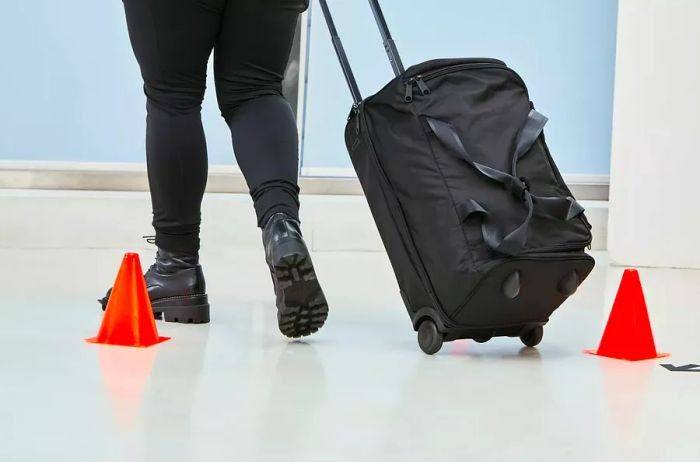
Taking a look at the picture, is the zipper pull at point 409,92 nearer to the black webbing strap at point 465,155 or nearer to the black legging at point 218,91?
the black webbing strap at point 465,155

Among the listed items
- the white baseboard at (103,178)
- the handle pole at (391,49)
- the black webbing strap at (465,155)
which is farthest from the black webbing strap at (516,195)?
the white baseboard at (103,178)

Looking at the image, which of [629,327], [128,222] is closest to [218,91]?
[629,327]

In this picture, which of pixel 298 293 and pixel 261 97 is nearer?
pixel 298 293

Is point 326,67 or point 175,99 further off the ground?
point 175,99

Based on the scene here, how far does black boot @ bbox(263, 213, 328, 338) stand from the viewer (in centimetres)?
174

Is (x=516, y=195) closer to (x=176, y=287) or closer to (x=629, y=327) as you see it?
(x=629, y=327)

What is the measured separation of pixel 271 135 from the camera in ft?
6.09

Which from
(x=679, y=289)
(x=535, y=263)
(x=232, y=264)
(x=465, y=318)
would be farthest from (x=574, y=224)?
(x=232, y=264)

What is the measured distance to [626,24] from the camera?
358cm

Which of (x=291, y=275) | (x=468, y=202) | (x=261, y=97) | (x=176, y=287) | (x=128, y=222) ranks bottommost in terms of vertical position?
(x=128, y=222)

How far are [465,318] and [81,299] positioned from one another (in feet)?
3.40

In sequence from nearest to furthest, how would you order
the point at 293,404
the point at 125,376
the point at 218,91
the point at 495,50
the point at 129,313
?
the point at 293,404, the point at 125,376, the point at 129,313, the point at 218,91, the point at 495,50

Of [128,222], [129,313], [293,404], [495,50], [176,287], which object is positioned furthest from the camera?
[495,50]

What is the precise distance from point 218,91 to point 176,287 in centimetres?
40
